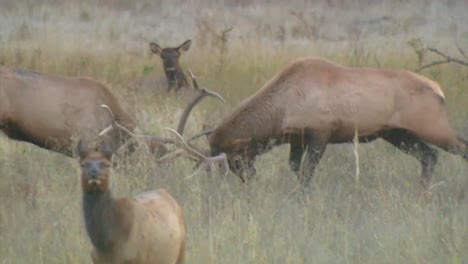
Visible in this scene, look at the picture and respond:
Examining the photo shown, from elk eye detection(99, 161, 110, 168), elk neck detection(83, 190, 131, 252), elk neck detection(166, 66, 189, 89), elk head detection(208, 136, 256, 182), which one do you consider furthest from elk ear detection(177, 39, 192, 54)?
elk eye detection(99, 161, 110, 168)

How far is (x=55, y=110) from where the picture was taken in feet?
37.8

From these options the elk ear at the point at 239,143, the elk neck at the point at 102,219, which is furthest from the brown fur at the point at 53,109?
the elk neck at the point at 102,219

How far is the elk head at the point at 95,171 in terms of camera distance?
686cm

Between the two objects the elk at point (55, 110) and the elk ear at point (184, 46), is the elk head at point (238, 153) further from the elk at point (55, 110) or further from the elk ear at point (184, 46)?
the elk ear at point (184, 46)

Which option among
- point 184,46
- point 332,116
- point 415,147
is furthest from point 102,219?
point 184,46

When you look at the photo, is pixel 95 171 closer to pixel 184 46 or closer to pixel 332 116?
pixel 332 116

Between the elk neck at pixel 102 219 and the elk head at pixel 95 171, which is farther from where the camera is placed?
the elk neck at pixel 102 219

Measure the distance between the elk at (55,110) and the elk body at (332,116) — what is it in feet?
1.77

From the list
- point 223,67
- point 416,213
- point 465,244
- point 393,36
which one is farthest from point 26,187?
point 393,36

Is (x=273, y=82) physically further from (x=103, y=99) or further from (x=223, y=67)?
(x=223, y=67)

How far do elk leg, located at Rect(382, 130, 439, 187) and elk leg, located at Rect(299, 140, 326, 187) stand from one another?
621 millimetres

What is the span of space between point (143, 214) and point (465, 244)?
5.99 ft

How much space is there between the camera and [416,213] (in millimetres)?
8703

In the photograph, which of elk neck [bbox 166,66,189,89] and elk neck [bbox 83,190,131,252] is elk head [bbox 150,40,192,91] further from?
elk neck [bbox 83,190,131,252]
